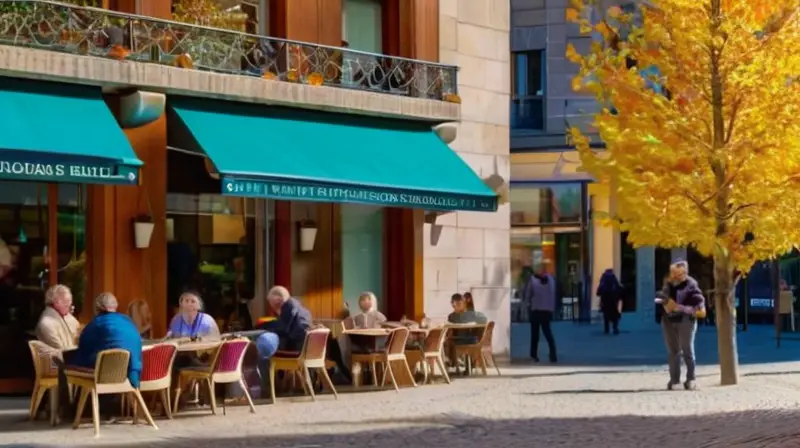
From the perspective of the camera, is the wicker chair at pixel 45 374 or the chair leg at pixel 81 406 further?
the wicker chair at pixel 45 374

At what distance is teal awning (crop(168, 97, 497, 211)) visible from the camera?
18.0 m

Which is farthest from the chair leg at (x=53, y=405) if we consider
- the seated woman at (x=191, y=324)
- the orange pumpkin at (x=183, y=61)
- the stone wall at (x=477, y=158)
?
the stone wall at (x=477, y=158)

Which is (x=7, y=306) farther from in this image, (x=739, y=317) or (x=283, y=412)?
(x=739, y=317)

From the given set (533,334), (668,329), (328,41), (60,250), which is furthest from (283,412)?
(533,334)

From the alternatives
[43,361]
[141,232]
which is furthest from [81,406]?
[141,232]

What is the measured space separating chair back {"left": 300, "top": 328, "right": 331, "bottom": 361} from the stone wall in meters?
4.93

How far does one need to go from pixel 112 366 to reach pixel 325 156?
238 inches

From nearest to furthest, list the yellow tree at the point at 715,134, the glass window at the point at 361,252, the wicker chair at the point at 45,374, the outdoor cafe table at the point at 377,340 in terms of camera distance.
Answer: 1. the wicker chair at the point at 45,374
2. the yellow tree at the point at 715,134
3. the outdoor cafe table at the point at 377,340
4. the glass window at the point at 361,252

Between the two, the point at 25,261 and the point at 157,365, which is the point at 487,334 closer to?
the point at 25,261

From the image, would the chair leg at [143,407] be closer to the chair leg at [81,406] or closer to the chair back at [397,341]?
the chair leg at [81,406]

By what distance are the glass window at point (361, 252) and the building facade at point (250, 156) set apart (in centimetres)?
3

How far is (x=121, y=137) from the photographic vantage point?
16938 millimetres

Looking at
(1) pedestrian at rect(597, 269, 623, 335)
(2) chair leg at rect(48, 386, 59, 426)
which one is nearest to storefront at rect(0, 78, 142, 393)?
(2) chair leg at rect(48, 386, 59, 426)

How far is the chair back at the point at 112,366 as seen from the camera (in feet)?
45.1
